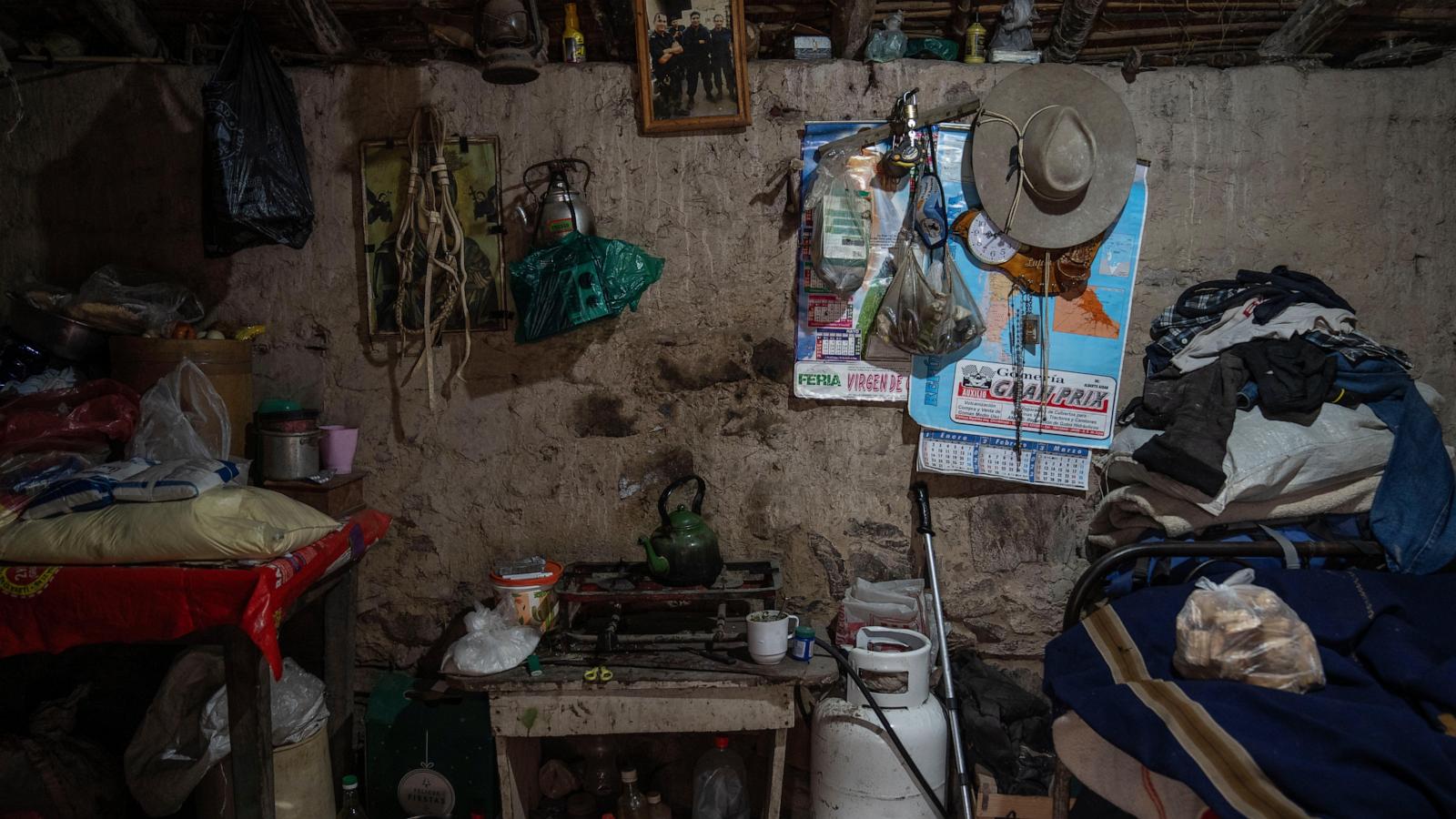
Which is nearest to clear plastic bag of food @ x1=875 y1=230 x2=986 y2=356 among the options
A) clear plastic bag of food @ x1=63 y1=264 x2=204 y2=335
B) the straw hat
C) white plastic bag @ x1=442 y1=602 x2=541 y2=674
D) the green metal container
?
the straw hat

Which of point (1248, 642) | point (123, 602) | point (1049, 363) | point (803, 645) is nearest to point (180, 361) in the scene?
point (123, 602)

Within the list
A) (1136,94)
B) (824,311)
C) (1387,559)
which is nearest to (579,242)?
(824,311)

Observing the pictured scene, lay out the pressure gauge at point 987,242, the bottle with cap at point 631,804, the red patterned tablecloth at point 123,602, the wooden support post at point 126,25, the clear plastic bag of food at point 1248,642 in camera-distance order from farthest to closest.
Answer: the pressure gauge at point 987,242 < the bottle with cap at point 631,804 < the wooden support post at point 126,25 < the red patterned tablecloth at point 123,602 < the clear plastic bag of food at point 1248,642

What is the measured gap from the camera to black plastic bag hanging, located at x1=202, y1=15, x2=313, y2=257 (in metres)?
2.86

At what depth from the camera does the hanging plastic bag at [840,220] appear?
2975mm

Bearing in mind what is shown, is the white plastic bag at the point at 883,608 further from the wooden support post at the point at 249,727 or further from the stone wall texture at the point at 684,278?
the wooden support post at the point at 249,727

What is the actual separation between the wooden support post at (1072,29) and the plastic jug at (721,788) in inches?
116

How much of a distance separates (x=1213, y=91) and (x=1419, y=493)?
170 cm

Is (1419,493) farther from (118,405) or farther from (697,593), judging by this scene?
(118,405)

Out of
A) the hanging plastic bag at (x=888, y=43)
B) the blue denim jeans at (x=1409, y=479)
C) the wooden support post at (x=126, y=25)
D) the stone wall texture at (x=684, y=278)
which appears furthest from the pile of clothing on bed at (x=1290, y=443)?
the wooden support post at (x=126, y=25)

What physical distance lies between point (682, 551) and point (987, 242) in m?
1.68

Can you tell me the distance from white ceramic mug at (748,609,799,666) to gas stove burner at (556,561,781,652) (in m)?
0.14

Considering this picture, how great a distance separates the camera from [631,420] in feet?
10.8

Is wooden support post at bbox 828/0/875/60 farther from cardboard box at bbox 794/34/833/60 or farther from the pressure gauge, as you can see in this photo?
the pressure gauge
